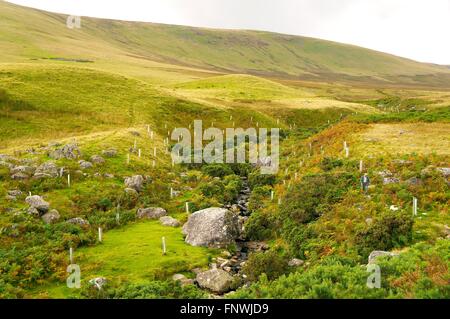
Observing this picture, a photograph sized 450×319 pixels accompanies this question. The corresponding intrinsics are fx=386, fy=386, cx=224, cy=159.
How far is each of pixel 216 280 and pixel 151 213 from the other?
491 inches

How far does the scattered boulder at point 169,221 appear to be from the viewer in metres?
30.1

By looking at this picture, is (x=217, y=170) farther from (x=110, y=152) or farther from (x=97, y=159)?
(x=97, y=159)

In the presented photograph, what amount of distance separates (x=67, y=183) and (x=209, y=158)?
21324mm

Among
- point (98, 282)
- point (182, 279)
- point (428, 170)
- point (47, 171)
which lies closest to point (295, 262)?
point (182, 279)

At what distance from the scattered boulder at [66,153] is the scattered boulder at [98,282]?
2131 cm

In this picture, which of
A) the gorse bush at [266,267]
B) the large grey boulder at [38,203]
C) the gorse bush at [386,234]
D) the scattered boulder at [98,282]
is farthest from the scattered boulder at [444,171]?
the large grey boulder at [38,203]

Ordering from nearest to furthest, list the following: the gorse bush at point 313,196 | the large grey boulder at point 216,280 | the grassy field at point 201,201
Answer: the grassy field at point 201,201 < the large grey boulder at point 216,280 < the gorse bush at point 313,196

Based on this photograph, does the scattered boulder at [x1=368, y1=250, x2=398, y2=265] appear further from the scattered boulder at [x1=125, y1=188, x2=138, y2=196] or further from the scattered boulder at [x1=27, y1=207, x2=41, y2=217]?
the scattered boulder at [x1=27, y1=207, x2=41, y2=217]

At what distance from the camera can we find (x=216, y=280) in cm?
2122

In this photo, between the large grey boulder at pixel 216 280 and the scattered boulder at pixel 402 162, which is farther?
the scattered boulder at pixel 402 162

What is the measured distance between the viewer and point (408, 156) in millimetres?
33031

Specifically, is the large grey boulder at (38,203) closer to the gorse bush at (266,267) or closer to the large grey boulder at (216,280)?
the large grey boulder at (216,280)

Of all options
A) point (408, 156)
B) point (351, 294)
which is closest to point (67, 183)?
point (351, 294)

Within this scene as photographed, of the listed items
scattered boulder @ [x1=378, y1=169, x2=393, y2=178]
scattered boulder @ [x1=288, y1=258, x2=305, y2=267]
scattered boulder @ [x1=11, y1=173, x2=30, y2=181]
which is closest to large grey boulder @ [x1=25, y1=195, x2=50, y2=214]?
scattered boulder @ [x1=11, y1=173, x2=30, y2=181]
